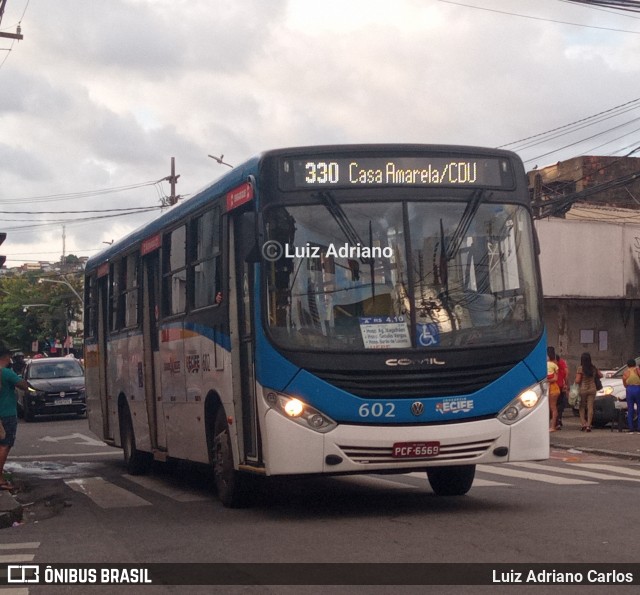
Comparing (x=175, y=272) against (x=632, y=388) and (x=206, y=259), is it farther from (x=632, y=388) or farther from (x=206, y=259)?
(x=632, y=388)

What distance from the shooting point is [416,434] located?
10.3 metres

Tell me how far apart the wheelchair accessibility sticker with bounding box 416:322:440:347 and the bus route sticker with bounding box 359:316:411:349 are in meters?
0.10

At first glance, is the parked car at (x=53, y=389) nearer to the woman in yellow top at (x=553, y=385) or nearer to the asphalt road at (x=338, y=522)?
the woman in yellow top at (x=553, y=385)

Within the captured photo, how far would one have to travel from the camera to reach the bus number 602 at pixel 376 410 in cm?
1026

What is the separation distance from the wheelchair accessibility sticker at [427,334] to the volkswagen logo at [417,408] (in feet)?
1.69

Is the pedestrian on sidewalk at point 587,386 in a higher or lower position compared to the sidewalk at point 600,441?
higher

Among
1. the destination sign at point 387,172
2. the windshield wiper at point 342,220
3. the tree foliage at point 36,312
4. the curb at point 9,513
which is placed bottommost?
the curb at point 9,513

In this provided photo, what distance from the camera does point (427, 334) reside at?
10398mm

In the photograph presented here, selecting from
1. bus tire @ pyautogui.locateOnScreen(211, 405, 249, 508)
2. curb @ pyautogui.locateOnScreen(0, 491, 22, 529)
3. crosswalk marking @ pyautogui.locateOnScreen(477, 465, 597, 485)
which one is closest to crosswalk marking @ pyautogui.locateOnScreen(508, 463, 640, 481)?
crosswalk marking @ pyautogui.locateOnScreen(477, 465, 597, 485)

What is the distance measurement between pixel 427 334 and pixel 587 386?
14571 millimetres

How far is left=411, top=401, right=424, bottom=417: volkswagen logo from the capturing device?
406 inches

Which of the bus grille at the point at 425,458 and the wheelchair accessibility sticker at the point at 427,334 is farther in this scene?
the wheelchair accessibility sticker at the point at 427,334

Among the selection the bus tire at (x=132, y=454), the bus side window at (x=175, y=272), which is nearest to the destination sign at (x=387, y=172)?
the bus side window at (x=175, y=272)

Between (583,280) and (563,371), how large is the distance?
8109 millimetres
